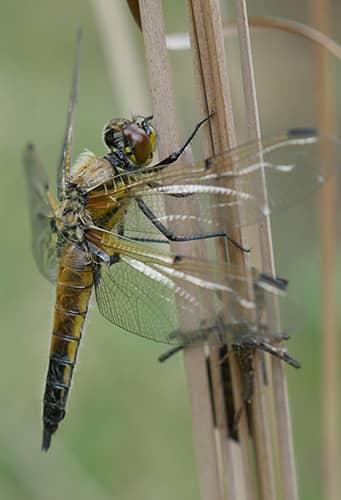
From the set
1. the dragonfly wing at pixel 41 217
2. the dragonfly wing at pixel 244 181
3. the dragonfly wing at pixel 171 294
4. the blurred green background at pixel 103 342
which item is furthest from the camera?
the blurred green background at pixel 103 342

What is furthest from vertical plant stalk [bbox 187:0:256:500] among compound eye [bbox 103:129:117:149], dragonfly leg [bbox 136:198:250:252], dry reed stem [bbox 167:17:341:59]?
compound eye [bbox 103:129:117:149]

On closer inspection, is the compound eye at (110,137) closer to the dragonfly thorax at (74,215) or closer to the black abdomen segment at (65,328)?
the dragonfly thorax at (74,215)

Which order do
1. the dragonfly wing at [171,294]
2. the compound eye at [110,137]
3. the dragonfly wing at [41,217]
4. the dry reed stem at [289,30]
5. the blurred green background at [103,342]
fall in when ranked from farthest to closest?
the blurred green background at [103,342]
the dragonfly wing at [41,217]
the compound eye at [110,137]
the dry reed stem at [289,30]
the dragonfly wing at [171,294]

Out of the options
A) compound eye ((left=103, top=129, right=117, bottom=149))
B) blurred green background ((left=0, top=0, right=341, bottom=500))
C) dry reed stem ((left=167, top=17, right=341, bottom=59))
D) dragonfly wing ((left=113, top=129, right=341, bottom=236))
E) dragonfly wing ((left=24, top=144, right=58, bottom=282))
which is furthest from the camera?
blurred green background ((left=0, top=0, right=341, bottom=500))

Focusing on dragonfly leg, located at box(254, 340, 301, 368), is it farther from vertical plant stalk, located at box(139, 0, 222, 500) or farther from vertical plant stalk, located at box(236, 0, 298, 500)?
vertical plant stalk, located at box(139, 0, 222, 500)

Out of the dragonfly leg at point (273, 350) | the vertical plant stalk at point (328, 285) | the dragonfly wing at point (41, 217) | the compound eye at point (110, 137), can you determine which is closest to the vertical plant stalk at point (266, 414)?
the dragonfly leg at point (273, 350)

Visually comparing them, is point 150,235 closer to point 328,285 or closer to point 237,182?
point 237,182

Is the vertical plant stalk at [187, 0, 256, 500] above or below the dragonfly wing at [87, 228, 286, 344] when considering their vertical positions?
above

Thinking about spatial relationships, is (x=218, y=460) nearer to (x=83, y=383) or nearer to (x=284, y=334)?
(x=284, y=334)
